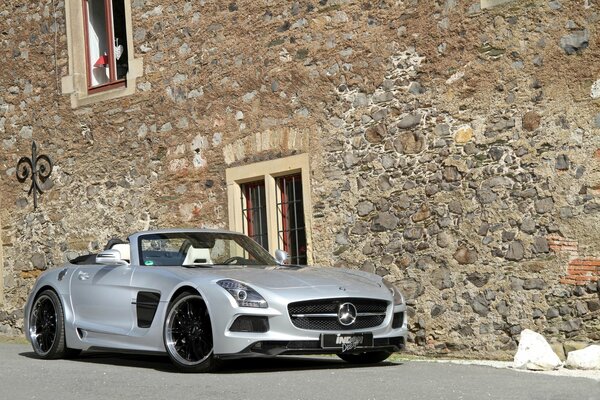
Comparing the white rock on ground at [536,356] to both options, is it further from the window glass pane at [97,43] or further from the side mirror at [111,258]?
the window glass pane at [97,43]

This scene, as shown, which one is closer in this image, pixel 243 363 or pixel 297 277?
pixel 297 277

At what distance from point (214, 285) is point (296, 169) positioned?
458 cm

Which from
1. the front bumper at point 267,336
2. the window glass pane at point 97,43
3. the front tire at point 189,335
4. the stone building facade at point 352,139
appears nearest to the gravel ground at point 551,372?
the stone building facade at point 352,139

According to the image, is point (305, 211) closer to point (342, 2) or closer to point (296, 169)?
point (296, 169)

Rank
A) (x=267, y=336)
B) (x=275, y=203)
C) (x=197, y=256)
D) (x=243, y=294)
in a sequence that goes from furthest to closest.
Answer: (x=275, y=203) → (x=197, y=256) → (x=243, y=294) → (x=267, y=336)

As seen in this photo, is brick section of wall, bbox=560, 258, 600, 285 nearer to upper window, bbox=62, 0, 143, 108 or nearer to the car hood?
the car hood

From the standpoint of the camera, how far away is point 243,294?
9.10 metres

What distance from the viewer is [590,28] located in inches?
439

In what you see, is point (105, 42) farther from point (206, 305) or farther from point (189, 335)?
point (206, 305)

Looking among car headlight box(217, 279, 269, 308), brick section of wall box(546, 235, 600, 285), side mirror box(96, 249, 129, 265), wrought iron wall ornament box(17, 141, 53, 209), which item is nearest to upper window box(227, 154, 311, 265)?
brick section of wall box(546, 235, 600, 285)

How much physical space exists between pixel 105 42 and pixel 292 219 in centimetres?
480

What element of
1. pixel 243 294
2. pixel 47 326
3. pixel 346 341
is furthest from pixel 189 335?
pixel 47 326

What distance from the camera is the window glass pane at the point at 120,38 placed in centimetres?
→ 1639

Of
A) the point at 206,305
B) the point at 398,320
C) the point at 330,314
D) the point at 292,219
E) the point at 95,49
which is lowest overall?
the point at 398,320
